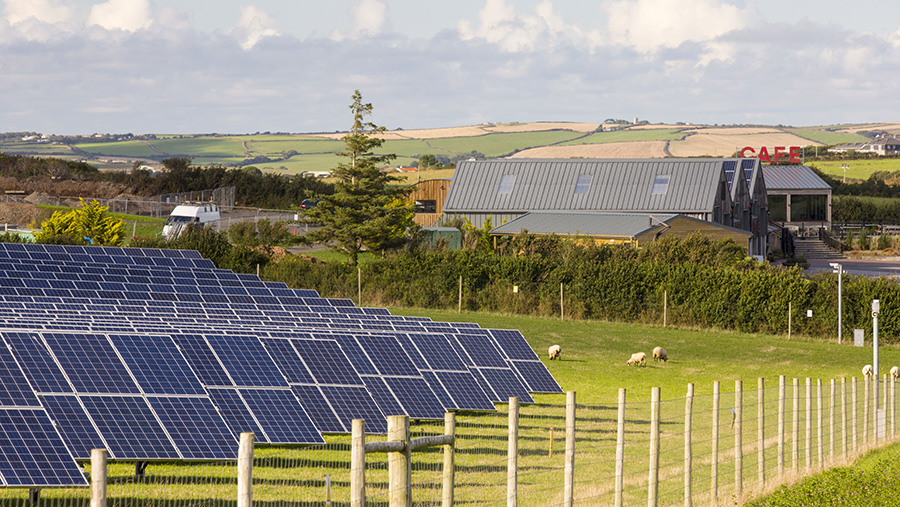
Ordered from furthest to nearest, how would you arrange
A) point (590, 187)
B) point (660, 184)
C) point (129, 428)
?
1. point (590, 187)
2. point (660, 184)
3. point (129, 428)

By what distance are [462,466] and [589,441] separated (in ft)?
13.7

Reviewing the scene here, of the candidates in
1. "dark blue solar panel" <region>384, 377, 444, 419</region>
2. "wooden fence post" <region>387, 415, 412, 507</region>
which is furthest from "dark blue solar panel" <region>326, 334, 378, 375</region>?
"wooden fence post" <region>387, 415, 412, 507</region>

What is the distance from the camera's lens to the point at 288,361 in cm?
1638

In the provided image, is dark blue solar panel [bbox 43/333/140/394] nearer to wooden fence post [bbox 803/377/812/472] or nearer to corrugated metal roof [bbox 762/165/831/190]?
wooden fence post [bbox 803/377/812/472]

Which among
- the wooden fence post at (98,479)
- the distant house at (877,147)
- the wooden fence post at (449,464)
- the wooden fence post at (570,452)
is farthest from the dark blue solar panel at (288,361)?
the distant house at (877,147)

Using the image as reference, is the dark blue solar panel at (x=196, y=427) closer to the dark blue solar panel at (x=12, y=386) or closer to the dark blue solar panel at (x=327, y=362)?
the dark blue solar panel at (x=12, y=386)

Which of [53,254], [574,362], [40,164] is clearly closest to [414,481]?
[574,362]

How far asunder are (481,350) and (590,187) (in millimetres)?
44377

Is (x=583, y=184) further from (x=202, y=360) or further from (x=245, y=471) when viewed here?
(x=245, y=471)

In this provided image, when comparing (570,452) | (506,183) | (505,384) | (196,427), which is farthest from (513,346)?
(506,183)

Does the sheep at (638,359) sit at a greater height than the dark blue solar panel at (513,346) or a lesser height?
lesser

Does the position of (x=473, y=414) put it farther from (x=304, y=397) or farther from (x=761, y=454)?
(x=761, y=454)

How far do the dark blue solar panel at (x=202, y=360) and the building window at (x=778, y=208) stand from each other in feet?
259

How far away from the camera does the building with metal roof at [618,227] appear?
5188 centimetres
